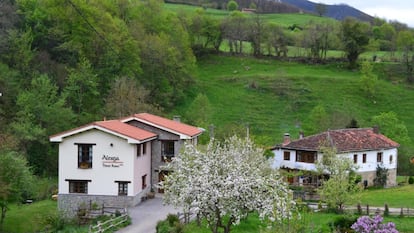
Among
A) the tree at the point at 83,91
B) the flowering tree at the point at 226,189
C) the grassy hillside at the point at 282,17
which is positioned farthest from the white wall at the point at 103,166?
the grassy hillside at the point at 282,17

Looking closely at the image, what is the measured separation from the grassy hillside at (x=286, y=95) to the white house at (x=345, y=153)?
11055 mm

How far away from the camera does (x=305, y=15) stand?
531 feet

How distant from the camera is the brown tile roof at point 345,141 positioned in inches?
2168

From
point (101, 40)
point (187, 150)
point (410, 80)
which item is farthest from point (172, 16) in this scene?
point (187, 150)

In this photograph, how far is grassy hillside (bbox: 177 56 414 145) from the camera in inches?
3012

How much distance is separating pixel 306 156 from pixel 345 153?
11.1 feet

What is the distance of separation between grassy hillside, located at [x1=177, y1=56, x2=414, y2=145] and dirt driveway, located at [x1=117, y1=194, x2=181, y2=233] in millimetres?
29242

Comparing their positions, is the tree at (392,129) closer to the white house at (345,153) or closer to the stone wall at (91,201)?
the white house at (345,153)

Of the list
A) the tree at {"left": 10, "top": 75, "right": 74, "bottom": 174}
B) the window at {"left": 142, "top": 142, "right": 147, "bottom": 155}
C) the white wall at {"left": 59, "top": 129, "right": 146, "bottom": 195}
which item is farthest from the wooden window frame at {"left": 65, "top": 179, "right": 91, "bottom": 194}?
the tree at {"left": 10, "top": 75, "right": 74, "bottom": 174}

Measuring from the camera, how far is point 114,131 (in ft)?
130

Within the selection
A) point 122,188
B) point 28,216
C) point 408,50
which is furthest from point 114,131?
point 408,50

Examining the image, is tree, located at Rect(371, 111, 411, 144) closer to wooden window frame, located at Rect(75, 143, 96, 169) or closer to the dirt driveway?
the dirt driveway

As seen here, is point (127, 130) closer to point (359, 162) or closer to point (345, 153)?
point (345, 153)

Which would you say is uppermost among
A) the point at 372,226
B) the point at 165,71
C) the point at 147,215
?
the point at 165,71
